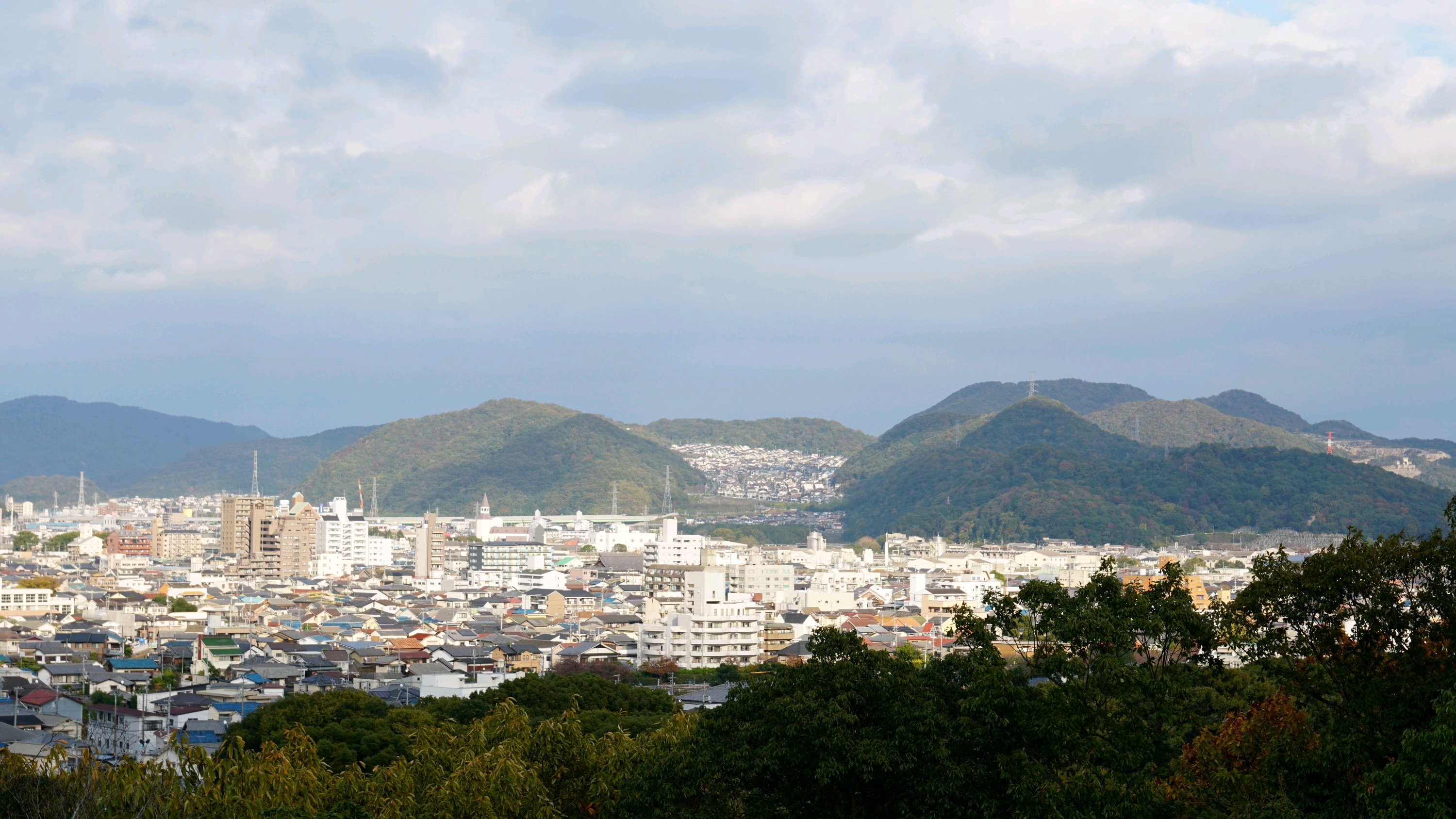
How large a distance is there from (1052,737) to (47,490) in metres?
189

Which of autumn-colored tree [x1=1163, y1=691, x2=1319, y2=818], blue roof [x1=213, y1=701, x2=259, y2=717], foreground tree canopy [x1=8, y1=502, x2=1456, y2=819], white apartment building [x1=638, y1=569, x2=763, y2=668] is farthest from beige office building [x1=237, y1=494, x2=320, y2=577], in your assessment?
autumn-colored tree [x1=1163, y1=691, x2=1319, y2=818]

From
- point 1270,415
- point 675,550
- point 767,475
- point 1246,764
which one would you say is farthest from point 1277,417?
point 1246,764

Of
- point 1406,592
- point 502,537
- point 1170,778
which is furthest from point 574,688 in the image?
point 502,537

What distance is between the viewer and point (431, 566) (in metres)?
78.3

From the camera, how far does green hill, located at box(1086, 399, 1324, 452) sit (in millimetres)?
145375

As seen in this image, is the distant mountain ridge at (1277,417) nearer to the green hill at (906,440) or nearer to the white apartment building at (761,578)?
the green hill at (906,440)

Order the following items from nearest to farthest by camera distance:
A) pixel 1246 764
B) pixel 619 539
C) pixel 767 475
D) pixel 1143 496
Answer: pixel 1246 764 < pixel 619 539 < pixel 1143 496 < pixel 767 475

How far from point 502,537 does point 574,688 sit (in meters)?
72.7

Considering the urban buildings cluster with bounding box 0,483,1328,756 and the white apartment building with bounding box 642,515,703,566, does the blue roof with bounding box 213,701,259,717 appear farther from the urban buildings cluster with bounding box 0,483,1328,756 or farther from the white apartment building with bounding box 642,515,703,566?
the white apartment building with bounding box 642,515,703,566

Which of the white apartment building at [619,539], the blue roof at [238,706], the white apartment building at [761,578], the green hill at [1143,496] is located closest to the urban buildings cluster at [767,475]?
the green hill at [1143,496]

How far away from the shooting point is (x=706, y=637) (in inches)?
1519

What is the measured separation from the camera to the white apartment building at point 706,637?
38156mm

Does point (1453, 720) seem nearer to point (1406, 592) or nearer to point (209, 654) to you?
point (1406, 592)

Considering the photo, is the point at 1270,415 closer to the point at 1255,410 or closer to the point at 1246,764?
the point at 1255,410
